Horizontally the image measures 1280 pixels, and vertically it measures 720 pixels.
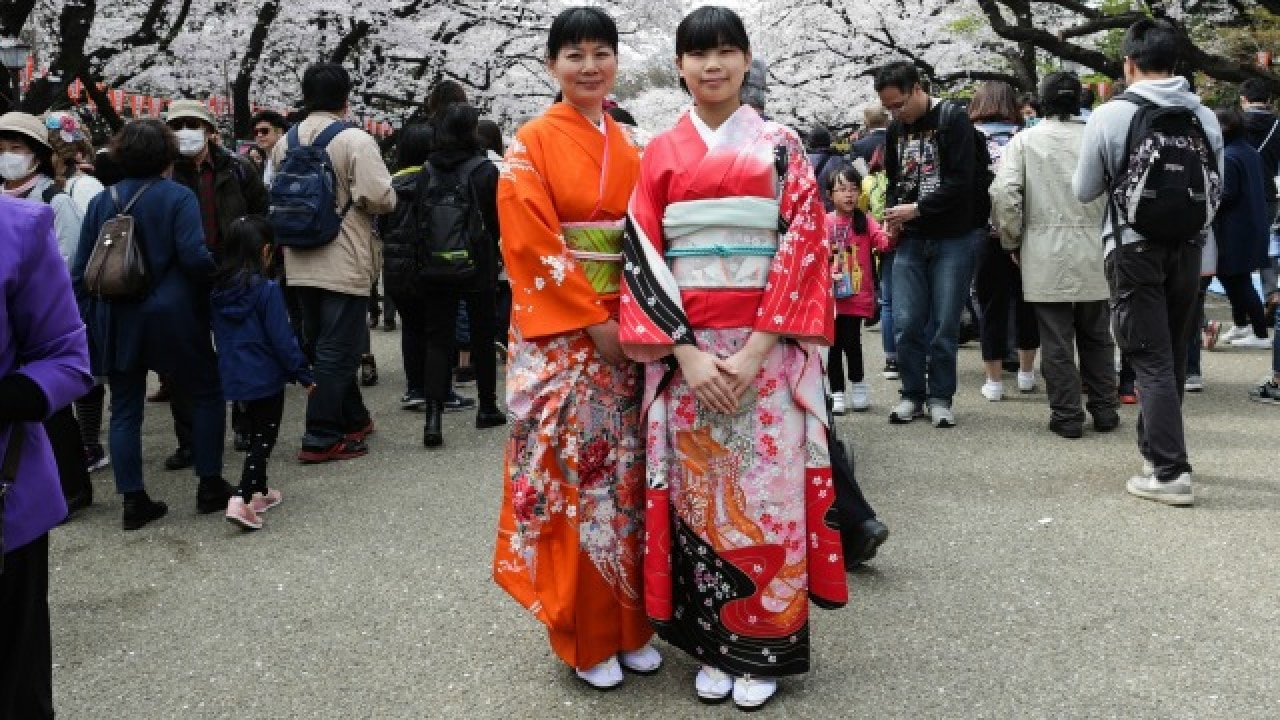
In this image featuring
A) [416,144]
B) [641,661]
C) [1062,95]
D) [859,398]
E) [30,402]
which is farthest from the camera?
[416,144]

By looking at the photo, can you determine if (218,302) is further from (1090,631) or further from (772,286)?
(1090,631)

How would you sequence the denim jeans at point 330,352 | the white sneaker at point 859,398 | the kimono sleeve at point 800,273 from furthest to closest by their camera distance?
the white sneaker at point 859,398 < the denim jeans at point 330,352 < the kimono sleeve at point 800,273

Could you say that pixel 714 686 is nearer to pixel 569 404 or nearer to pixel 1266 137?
pixel 569 404

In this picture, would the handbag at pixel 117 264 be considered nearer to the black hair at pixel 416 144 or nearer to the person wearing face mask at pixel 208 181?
the person wearing face mask at pixel 208 181

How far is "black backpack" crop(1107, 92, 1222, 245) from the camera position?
468 centimetres

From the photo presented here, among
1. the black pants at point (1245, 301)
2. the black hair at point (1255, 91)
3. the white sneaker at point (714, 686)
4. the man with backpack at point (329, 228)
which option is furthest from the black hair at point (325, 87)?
the black hair at point (1255, 91)

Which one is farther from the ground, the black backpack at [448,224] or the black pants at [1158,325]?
the black backpack at [448,224]

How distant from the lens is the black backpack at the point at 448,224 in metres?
6.35

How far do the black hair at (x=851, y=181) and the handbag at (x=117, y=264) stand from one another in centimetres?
406

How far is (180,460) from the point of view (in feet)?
20.1

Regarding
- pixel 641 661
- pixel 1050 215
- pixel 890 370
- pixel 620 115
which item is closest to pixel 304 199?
pixel 620 115

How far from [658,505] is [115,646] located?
6.75 ft

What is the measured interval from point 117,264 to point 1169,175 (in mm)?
4813

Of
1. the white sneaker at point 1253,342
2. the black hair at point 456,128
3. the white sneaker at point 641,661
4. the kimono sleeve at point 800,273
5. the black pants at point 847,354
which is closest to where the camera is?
the kimono sleeve at point 800,273
